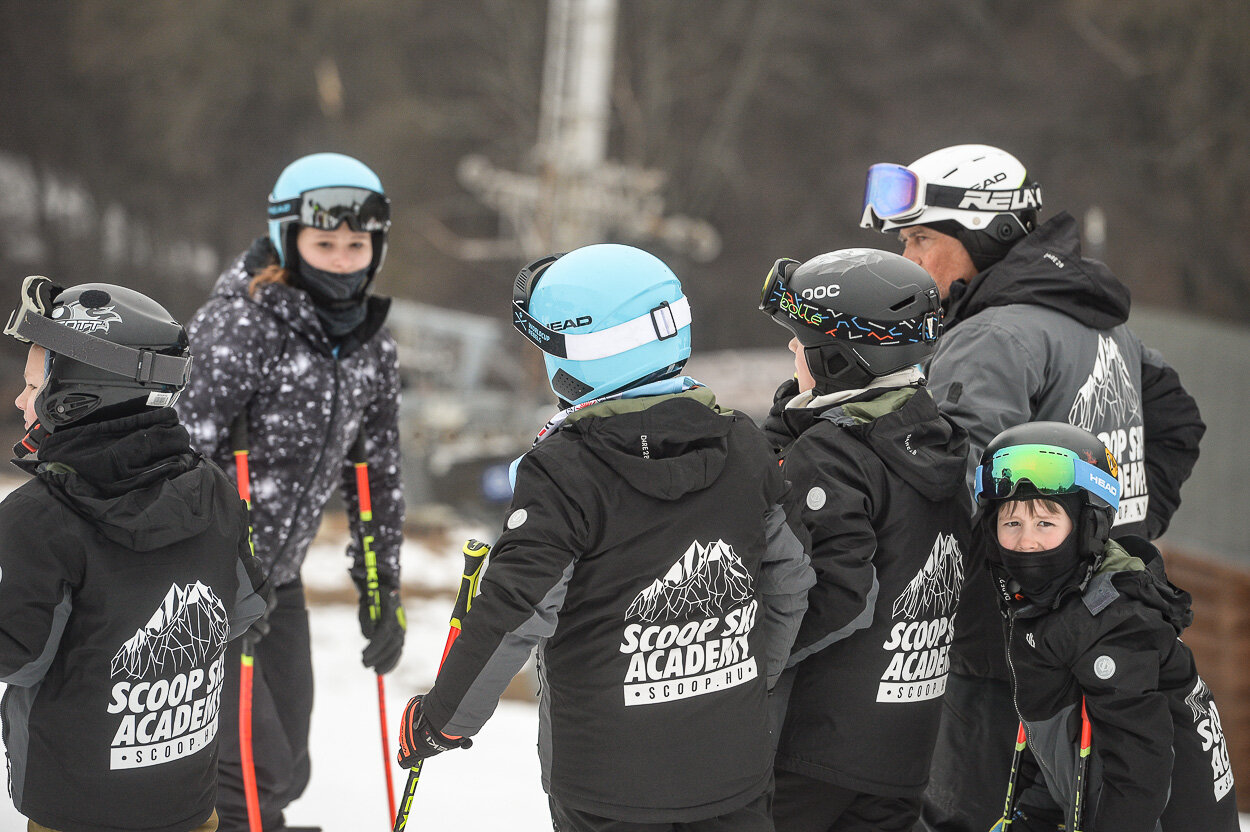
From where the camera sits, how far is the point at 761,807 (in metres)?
1.92

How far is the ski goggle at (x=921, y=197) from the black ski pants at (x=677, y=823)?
4.68ft

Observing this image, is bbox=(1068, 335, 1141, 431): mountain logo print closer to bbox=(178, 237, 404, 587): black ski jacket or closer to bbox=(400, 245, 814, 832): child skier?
bbox=(400, 245, 814, 832): child skier

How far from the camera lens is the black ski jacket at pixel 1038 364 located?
2436mm

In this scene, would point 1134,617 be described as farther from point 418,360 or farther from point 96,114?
point 96,114

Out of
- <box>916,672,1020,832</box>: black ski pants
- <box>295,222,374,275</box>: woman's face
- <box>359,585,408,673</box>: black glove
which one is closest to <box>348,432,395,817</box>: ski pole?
<box>359,585,408,673</box>: black glove

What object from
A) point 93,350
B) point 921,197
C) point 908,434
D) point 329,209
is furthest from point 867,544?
point 329,209

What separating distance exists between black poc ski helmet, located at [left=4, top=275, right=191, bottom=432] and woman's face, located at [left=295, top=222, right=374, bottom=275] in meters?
0.89

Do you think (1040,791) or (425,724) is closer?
(425,724)

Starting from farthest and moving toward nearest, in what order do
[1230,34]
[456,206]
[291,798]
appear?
[456,206] → [1230,34] → [291,798]

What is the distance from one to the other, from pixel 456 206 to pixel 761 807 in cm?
2193

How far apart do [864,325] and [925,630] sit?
0.62 metres

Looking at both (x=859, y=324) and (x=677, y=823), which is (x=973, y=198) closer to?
(x=859, y=324)

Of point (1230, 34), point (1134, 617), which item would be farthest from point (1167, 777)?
point (1230, 34)

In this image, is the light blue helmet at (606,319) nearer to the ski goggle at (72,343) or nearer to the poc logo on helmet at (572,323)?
the poc logo on helmet at (572,323)
